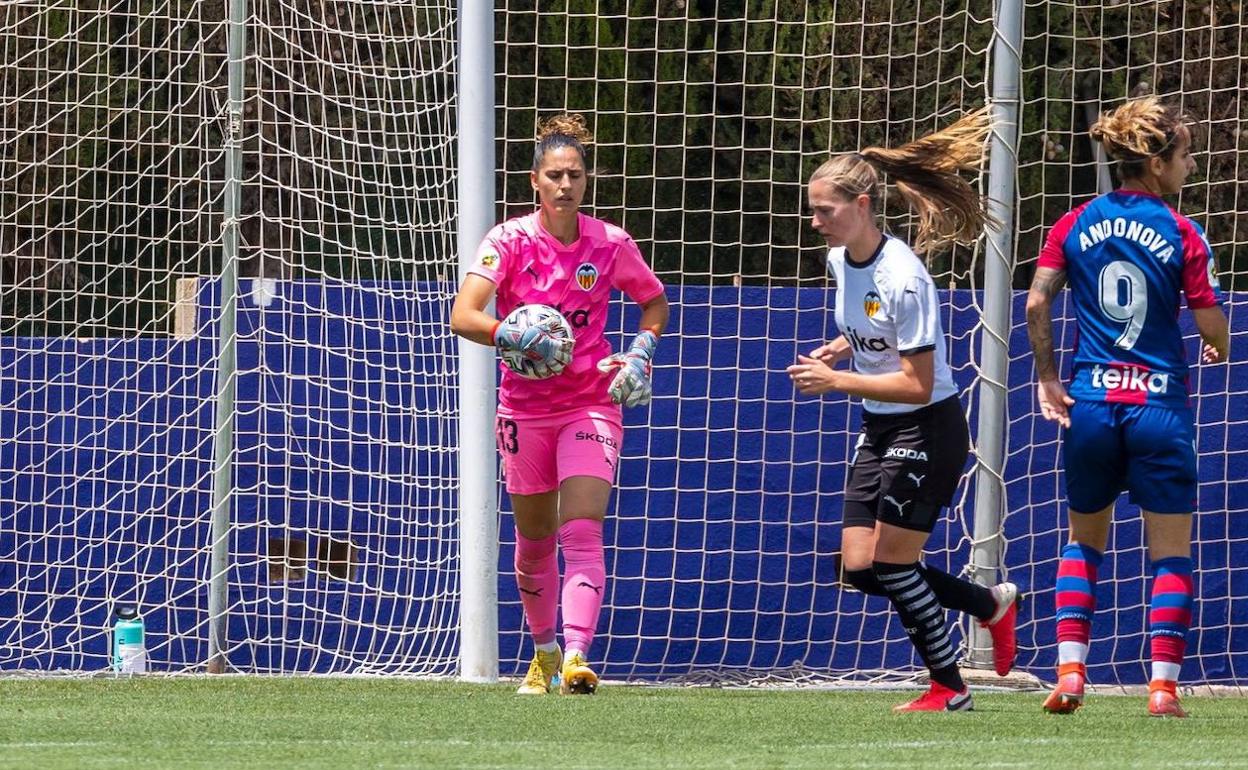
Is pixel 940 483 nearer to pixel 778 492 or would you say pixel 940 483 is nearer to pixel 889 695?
pixel 889 695

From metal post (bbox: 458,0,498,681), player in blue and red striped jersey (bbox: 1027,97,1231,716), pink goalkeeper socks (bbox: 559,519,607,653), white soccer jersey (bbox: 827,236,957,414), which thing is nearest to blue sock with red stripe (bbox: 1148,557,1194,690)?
player in blue and red striped jersey (bbox: 1027,97,1231,716)

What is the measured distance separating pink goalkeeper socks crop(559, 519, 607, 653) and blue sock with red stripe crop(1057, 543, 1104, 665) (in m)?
1.62

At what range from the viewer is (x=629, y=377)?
6473mm

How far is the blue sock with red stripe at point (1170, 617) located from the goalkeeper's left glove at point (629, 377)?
5.93ft

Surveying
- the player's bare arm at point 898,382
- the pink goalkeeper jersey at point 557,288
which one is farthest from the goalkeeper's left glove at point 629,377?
the player's bare arm at point 898,382

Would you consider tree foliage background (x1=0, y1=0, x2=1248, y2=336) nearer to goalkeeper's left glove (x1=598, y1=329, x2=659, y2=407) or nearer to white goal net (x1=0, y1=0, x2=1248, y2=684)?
white goal net (x1=0, y1=0, x2=1248, y2=684)

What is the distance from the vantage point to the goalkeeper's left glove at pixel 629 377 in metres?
6.46

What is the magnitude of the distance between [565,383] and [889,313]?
1.34 meters

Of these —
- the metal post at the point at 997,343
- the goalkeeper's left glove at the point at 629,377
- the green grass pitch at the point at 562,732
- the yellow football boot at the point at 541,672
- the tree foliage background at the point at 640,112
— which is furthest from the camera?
the tree foliage background at the point at 640,112

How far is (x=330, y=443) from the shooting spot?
867 cm

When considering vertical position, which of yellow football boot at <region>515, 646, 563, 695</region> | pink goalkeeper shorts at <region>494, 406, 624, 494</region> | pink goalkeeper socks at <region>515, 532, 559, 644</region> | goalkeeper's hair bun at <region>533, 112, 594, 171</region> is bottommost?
yellow football boot at <region>515, 646, 563, 695</region>

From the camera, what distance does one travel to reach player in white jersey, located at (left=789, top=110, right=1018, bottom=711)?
19.1ft

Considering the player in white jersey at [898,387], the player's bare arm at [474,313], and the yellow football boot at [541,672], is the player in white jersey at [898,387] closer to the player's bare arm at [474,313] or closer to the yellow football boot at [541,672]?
the player's bare arm at [474,313]

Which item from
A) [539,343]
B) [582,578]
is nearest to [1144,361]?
[539,343]
